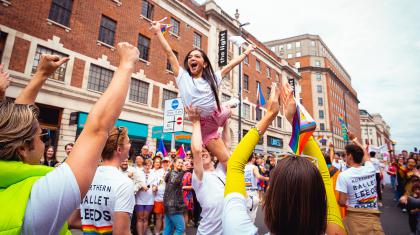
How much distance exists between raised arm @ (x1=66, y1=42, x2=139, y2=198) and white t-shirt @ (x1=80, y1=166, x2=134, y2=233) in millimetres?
1769

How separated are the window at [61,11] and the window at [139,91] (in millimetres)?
5464

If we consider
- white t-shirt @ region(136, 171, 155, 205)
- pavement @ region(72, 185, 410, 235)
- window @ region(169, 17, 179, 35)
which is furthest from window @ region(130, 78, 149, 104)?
pavement @ region(72, 185, 410, 235)

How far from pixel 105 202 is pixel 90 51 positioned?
602 inches

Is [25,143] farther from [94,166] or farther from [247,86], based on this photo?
[247,86]

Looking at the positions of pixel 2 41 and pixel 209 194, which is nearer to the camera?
pixel 209 194

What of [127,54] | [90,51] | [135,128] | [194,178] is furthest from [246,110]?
[127,54]

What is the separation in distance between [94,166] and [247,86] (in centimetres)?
3001

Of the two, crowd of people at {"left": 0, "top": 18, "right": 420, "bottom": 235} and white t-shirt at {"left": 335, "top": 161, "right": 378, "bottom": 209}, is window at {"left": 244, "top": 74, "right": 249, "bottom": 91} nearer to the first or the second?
crowd of people at {"left": 0, "top": 18, "right": 420, "bottom": 235}

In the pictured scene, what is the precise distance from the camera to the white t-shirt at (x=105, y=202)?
2.71 meters

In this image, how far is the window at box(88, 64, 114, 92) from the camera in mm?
15531

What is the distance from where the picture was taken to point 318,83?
5725cm

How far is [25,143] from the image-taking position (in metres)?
1.24

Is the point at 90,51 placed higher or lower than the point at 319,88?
lower

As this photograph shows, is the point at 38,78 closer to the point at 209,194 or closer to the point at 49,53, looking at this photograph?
the point at 209,194
